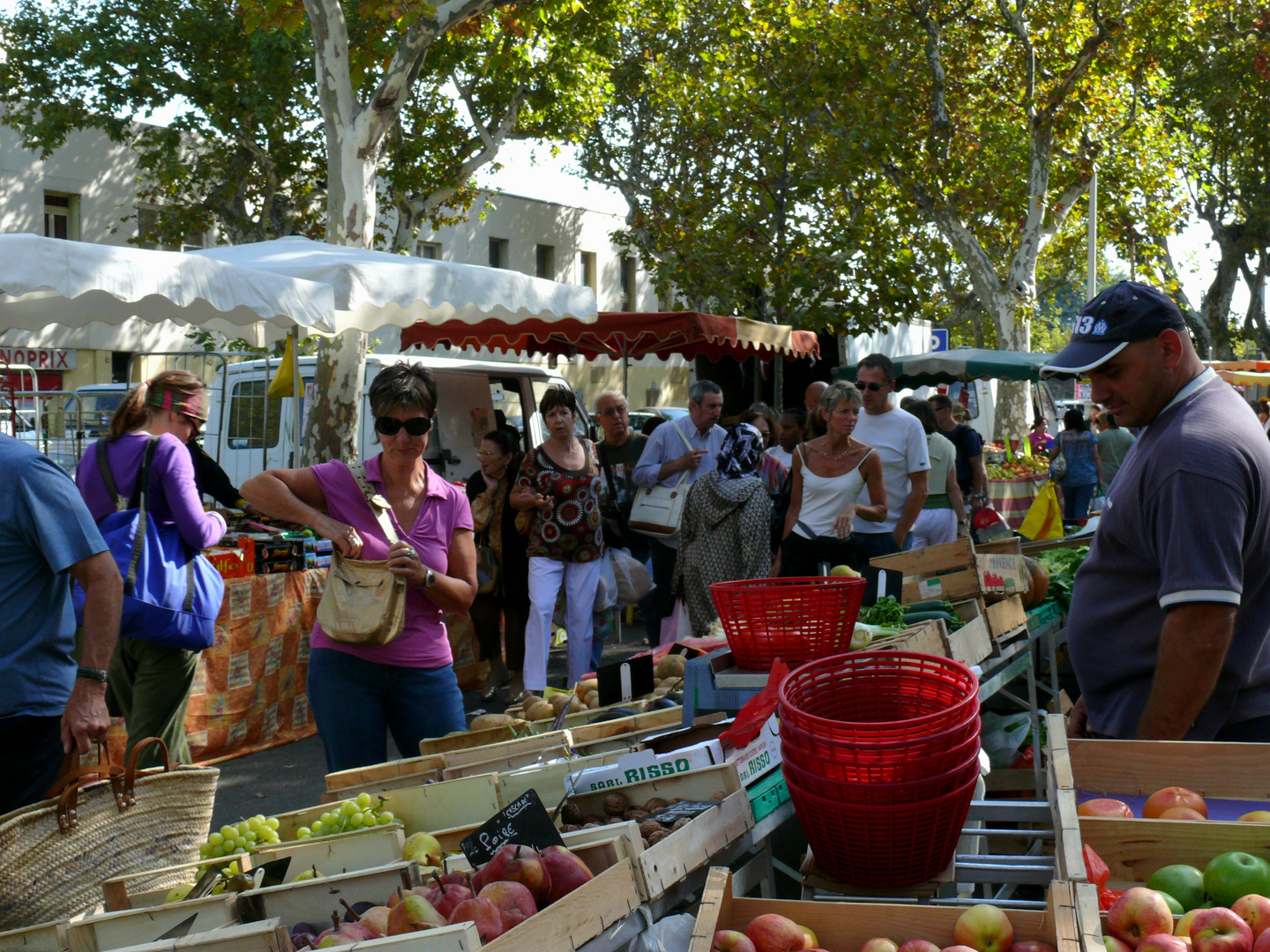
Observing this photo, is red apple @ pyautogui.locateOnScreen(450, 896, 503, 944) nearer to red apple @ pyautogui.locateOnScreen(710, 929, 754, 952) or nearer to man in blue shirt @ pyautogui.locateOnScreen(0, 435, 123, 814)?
red apple @ pyautogui.locateOnScreen(710, 929, 754, 952)

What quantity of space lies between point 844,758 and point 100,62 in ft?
71.3

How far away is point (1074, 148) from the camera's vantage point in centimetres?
2255

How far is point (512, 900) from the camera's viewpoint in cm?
197

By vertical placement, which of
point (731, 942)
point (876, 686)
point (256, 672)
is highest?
point (876, 686)

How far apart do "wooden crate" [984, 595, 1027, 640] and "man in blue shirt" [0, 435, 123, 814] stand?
2953 mm

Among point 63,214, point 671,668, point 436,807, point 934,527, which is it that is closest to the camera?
point 436,807

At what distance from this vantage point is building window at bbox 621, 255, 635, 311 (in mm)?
37531

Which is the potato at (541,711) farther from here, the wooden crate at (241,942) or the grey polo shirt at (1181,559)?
the wooden crate at (241,942)

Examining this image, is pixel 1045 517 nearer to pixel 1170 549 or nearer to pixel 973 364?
pixel 973 364

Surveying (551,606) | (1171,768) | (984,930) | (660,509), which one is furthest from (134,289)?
(984,930)

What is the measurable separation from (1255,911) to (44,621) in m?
2.85

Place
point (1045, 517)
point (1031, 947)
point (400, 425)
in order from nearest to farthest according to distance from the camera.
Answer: point (1031, 947) < point (400, 425) < point (1045, 517)

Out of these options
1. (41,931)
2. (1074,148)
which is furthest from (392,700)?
(1074,148)

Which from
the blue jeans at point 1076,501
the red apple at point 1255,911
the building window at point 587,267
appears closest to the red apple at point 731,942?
the red apple at point 1255,911
